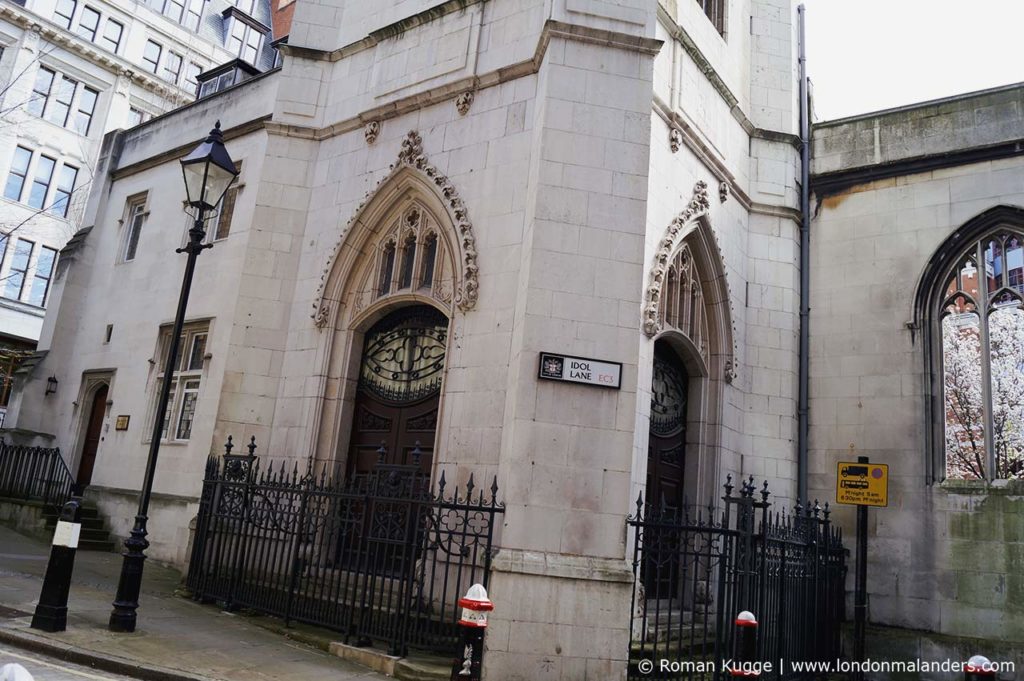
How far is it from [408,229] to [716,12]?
703cm

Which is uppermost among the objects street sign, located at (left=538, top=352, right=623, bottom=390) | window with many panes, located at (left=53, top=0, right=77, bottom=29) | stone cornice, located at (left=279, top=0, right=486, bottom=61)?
window with many panes, located at (left=53, top=0, right=77, bottom=29)

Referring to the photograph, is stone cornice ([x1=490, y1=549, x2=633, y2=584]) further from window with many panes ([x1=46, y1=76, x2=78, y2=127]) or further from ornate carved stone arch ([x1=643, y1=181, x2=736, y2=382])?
window with many panes ([x1=46, y1=76, x2=78, y2=127])

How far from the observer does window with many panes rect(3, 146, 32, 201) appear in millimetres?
28953

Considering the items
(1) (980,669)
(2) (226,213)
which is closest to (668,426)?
(1) (980,669)

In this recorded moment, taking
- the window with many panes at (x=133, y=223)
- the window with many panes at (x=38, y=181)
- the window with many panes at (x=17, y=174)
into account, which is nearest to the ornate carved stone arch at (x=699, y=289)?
the window with many panes at (x=133, y=223)

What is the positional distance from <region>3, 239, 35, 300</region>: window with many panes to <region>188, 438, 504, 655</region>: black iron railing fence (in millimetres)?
24155

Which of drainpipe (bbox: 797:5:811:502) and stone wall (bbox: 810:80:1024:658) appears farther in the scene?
drainpipe (bbox: 797:5:811:502)

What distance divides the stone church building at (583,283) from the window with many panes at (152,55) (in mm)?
22437

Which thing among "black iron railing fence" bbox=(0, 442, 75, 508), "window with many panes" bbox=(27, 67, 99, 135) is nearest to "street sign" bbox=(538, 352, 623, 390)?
"black iron railing fence" bbox=(0, 442, 75, 508)

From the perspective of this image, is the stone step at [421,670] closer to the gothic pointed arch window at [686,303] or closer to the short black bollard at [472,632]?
the short black bollard at [472,632]

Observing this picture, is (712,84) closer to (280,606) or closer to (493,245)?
(493,245)

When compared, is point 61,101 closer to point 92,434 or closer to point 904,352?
point 92,434

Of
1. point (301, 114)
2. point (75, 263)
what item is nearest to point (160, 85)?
point (75, 263)

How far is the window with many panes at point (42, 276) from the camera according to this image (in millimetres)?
30156
